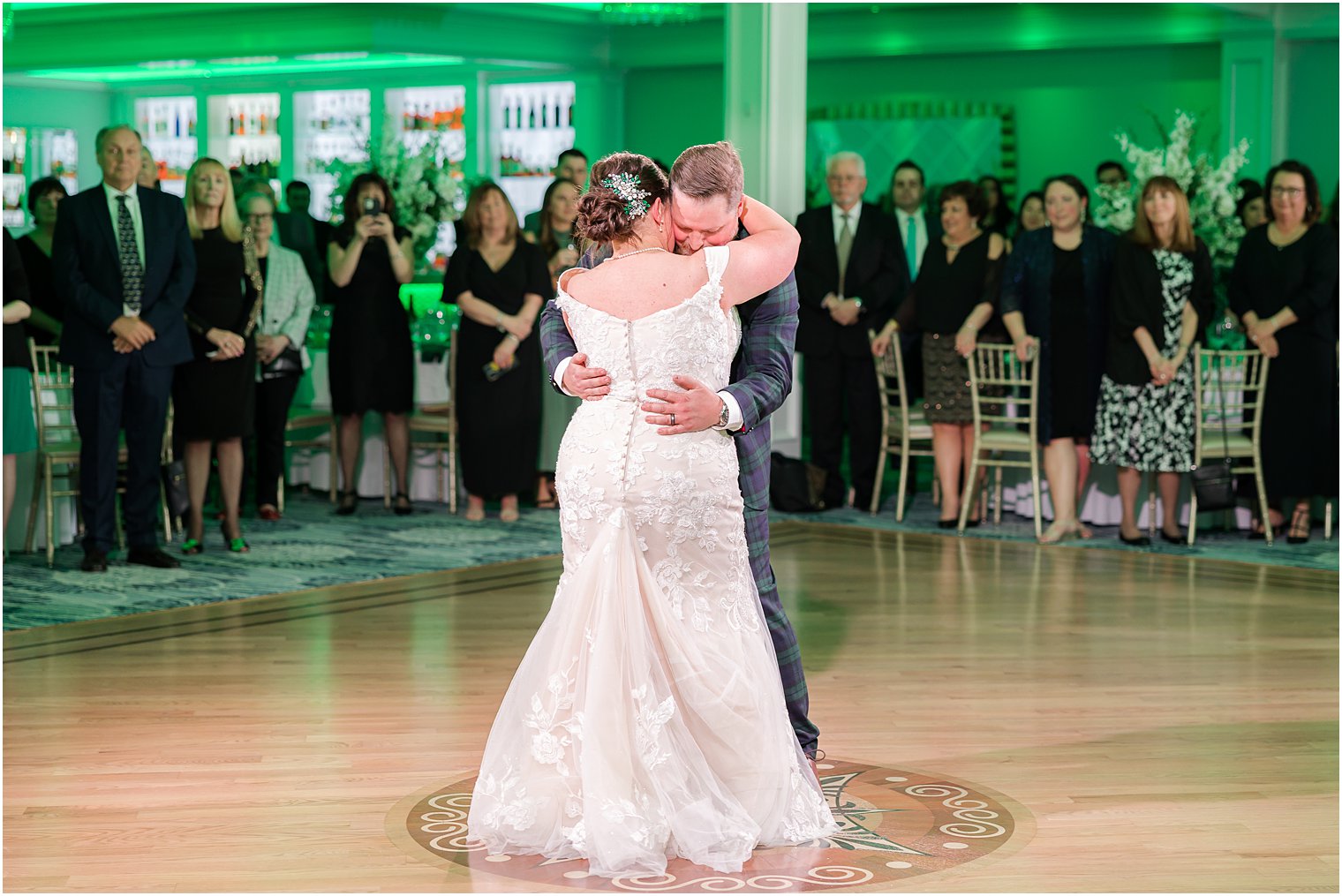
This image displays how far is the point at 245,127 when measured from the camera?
600 inches

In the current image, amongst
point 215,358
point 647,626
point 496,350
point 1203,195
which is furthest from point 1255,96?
point 647,626

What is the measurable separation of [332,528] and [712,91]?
7560mm

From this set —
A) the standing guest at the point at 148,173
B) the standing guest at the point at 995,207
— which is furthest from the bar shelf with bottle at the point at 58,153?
the standing guest at the point at 995,207

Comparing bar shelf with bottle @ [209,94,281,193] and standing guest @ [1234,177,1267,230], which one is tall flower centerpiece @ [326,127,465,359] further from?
bar shelf with bottle @ [209,94,281,193]

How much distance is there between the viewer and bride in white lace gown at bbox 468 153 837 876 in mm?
3605

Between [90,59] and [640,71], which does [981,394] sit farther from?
[90,59]

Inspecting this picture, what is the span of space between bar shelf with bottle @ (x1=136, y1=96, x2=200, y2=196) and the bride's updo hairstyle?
12.4 meters

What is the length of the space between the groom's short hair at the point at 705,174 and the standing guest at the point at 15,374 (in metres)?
4.45

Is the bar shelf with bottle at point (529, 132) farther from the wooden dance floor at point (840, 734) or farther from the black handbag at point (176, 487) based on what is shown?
the wooden dance floor at point (840, 734)

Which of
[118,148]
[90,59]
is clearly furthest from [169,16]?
[118,148]

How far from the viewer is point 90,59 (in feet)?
46.7

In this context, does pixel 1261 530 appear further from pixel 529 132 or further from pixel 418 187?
pixel 529 132

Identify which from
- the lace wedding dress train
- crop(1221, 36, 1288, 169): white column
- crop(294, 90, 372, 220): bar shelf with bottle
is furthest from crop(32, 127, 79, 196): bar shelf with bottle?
the lace wedding dress train

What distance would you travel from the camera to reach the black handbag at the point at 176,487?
806 centimetres
